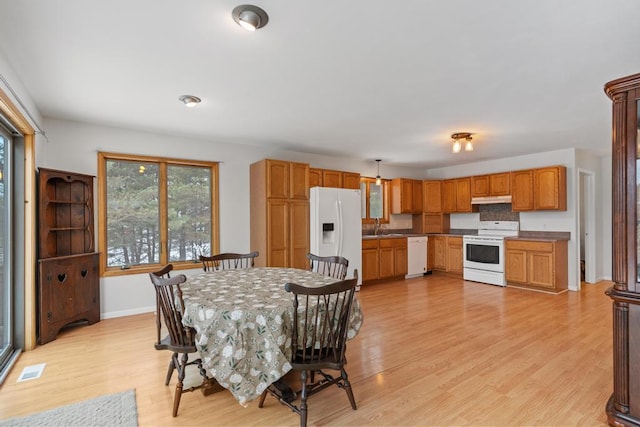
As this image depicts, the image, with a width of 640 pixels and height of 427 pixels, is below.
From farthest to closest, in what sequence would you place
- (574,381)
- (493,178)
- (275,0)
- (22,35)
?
(493,178)
(574,381)
(22,35)
(275,0)

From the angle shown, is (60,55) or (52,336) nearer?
(60,55)

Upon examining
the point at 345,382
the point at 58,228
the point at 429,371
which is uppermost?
the point at 58,228

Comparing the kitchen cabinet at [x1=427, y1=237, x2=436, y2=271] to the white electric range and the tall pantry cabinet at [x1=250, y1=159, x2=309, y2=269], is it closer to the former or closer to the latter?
the white electric range

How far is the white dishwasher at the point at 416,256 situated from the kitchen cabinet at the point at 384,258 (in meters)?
0.12

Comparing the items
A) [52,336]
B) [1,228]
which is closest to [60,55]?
[1,228]

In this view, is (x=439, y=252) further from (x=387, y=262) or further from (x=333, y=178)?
(x=333, y=178)

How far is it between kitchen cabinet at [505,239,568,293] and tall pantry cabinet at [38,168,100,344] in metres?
6.26

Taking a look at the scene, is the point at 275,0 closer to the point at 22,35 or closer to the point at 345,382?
the point at 22,35

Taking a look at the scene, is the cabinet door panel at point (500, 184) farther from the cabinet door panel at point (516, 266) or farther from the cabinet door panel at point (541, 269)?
the cabinet door panel at point (541, 269)

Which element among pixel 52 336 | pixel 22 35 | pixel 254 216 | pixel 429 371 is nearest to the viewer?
pixel 22 35

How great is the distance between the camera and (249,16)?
181cm

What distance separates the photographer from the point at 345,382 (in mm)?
2082

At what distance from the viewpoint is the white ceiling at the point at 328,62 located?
1845 mm

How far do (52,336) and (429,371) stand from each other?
3.67m
